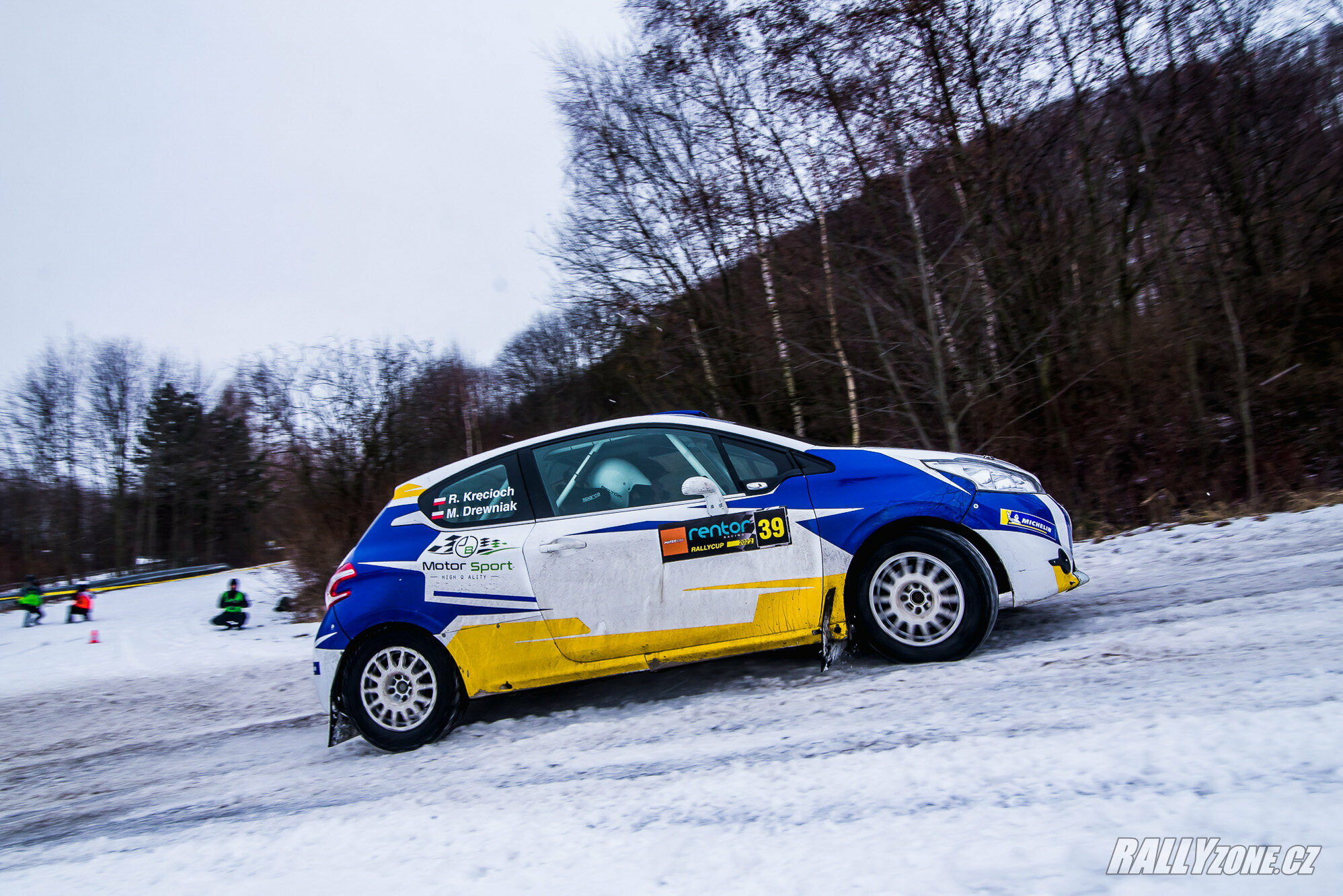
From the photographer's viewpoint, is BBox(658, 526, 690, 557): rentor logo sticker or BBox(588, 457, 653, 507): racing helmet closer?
BBox(658, 526, 690, 557): rentor logo sticker

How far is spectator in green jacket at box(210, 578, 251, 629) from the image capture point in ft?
48.8

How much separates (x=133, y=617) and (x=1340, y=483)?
24201 mm

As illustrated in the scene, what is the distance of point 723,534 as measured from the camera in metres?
A: 4.53

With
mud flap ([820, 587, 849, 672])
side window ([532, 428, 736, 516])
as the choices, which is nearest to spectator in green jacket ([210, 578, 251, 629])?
side window ([532, 428, 736, 516])

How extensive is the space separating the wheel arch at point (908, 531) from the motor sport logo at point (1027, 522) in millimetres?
191

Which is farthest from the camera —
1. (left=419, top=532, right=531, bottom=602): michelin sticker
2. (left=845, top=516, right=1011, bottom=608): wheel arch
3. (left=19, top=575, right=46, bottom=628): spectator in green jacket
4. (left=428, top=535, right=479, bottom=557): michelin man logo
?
(left=19, top=575, right=46, bottom=628): spectator in green jacket

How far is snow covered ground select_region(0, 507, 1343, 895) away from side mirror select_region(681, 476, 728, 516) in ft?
3.61

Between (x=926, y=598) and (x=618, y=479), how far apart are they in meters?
1.91

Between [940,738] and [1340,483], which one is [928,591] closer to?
[940,738]

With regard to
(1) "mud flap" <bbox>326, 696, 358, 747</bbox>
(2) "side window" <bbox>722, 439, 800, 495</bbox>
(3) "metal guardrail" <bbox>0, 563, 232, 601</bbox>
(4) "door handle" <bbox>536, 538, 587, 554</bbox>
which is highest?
(3) "metal guardrail" <bbox>0, 563, 232, 601</bbox>

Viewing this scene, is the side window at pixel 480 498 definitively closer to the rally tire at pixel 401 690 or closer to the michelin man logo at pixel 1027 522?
the rally tire at pixel 401 690

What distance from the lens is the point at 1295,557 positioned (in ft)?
18.6

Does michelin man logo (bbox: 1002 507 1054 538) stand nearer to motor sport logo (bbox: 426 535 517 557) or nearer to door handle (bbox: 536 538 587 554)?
door handle (bbox: 536 538 587 554)

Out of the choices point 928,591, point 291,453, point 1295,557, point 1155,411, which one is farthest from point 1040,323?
point 291,453
